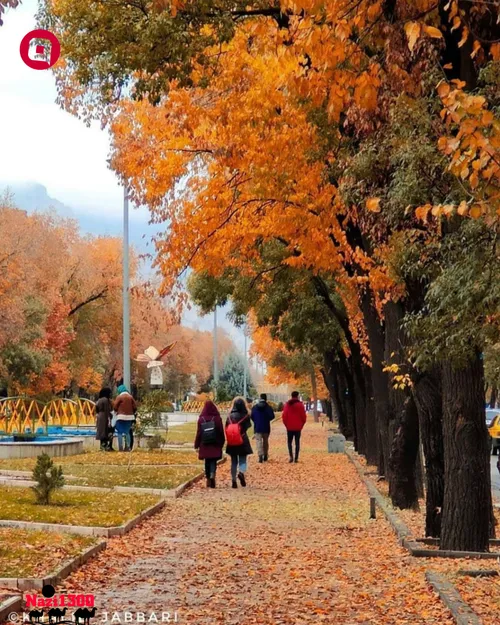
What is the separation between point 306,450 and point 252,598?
2994cm

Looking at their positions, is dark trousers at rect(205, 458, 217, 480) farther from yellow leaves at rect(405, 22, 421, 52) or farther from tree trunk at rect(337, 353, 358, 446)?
yellow leaves at rect(405, 22, 421, 52)

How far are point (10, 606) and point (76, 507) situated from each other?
762 centimetres

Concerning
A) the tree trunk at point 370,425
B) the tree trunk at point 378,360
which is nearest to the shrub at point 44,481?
the tree trunk at point 378,360

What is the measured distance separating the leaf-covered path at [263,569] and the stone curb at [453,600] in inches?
3.4

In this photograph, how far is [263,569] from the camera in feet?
36.0

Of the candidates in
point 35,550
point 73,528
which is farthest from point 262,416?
point 35,550

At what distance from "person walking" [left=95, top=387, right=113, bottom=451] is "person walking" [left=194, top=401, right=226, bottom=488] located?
32.2 ft

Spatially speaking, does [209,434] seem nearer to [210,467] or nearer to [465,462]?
[210,467]

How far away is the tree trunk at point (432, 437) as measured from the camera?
13.6 metres

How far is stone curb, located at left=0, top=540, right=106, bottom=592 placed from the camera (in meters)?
8.84

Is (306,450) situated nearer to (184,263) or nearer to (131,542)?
(184,263)

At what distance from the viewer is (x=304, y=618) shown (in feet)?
27.5

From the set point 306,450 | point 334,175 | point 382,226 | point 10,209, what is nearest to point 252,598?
point 382,226

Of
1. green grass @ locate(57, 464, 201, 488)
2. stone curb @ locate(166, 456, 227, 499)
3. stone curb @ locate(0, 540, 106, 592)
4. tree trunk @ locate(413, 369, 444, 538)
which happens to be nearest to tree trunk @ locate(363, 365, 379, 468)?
green grass @ locate(57, 464, 201, 488)
